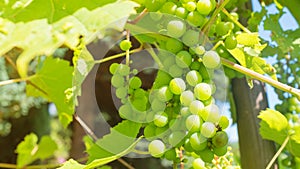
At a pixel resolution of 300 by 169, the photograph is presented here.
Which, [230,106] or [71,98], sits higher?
[71,98]

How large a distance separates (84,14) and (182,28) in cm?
10

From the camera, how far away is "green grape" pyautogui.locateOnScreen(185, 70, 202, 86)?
452mm

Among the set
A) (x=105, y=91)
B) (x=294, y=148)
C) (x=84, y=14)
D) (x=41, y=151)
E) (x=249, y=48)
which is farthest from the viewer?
(x=105, y=91)

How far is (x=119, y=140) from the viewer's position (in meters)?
0.52

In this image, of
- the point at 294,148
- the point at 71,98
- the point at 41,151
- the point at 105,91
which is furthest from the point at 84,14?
the point at 105,91

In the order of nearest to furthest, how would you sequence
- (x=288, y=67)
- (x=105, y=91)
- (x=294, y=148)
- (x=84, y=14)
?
(x=84, y=14) < (x=294, y=148) < (x=288, y=67) < (x=105, y=91)

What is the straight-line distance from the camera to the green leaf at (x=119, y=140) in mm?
506

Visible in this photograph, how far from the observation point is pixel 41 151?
3.40ft

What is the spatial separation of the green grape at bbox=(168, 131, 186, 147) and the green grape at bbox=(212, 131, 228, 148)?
0.03m

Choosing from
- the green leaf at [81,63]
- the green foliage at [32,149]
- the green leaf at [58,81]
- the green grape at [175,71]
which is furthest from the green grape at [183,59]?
the green foliage at [32,149]

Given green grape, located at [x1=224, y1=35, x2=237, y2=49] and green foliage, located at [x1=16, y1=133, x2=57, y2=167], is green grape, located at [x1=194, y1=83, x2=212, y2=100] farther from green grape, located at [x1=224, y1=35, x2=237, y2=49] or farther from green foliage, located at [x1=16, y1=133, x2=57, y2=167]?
green foliage, located at [x1=16, y1=133, x2=57, y2=167]

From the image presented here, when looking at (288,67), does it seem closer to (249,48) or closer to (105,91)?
(249,48)

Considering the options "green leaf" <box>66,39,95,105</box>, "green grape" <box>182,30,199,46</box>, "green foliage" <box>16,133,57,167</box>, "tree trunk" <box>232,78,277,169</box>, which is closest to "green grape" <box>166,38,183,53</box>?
"green grape" <box>182,30,199,46</box>

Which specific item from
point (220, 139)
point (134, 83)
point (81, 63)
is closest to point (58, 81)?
point (81, 63)
